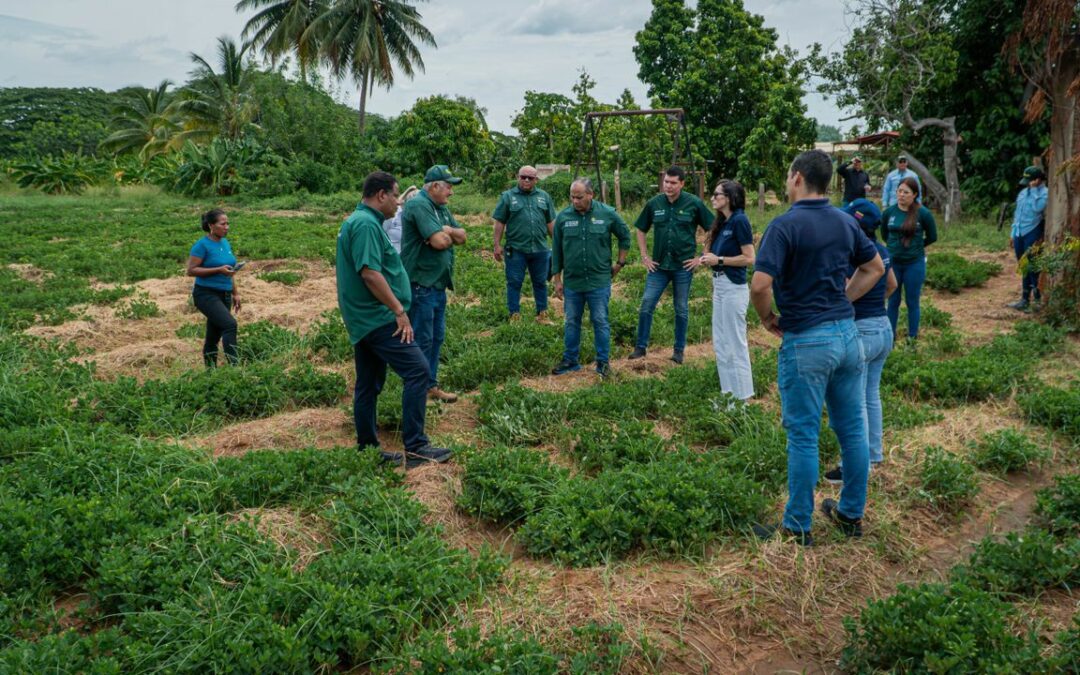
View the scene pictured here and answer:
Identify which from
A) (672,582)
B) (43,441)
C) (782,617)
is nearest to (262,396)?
(43,441)

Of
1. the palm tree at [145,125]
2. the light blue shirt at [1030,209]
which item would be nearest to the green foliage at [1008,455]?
the light blue shirt at [1030,209]

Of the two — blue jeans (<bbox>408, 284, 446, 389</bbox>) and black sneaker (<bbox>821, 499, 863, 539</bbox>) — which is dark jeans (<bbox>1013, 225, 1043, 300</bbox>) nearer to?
black sneaker (<bbox>821, 499, 863, 539</bbox>)

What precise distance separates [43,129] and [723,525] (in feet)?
178

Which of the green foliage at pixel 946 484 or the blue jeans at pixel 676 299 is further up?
the blue jeans at pixel 676 299

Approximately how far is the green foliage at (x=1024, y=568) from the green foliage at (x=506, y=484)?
7.21 feet

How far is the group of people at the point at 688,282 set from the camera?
12.7 feet

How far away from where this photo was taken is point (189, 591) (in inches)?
142

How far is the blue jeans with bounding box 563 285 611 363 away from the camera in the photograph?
7273 millimetres

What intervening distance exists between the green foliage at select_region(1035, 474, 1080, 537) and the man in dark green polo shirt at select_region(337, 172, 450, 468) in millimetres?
3588

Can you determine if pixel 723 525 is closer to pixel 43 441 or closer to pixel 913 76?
pixel 43 441

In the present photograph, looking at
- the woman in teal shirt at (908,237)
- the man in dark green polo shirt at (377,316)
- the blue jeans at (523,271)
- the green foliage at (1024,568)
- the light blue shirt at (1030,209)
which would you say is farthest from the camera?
the light blue shirt at (1030,209)

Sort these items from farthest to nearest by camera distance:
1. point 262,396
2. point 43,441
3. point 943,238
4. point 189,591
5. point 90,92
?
point 90,92
point 943,238
point 262,396
point 43,441
point 189,591

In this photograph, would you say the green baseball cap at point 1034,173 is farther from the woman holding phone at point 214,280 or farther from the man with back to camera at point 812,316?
the woman holding phone at point 214,280

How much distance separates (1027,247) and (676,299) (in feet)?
19.3
